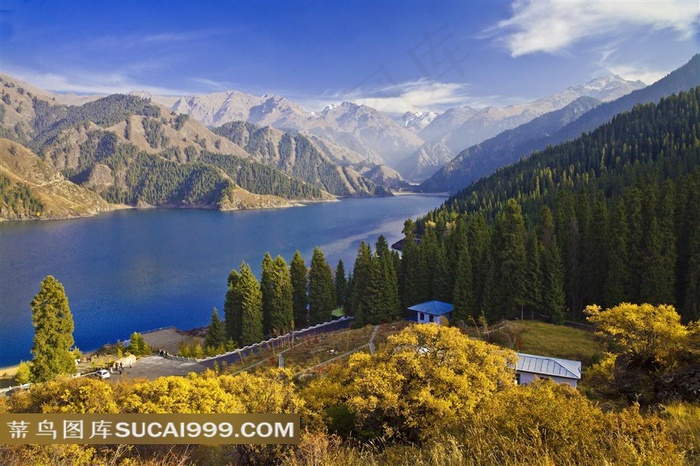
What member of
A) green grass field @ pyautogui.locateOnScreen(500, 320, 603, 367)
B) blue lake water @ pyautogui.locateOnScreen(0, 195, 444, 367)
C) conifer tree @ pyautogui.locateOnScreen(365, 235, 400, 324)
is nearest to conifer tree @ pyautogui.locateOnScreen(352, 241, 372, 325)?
conifer tree @ pyautogui.locateOnScreen(365, 235, 400, 324)

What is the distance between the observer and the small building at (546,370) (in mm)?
26922

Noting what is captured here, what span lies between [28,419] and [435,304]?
48732 mm

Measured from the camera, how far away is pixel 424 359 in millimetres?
16812

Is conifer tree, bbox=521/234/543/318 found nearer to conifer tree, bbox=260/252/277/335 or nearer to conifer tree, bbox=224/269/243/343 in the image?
conifer tree, bbox=260/252/277/335

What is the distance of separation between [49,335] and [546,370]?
43.8m

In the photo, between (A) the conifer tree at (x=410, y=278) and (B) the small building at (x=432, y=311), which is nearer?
(B) the small building at (x=432, y=311)

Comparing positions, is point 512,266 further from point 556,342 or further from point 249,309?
point 249,309

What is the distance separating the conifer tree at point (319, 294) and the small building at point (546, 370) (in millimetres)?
38504

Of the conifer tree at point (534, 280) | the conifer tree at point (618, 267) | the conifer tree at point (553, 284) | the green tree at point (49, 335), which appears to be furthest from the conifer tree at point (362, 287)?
the green tree at point (49, 335)

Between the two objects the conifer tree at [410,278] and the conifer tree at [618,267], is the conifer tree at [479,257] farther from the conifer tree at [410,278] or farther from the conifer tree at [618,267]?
the conifer tree at [618,267]

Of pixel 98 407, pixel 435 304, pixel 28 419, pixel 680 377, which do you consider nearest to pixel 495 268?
pixel 435 304

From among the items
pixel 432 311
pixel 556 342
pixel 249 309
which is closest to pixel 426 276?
pixel 432 311

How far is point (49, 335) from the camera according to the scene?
1608 inches

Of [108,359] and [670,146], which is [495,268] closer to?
[108,359]
